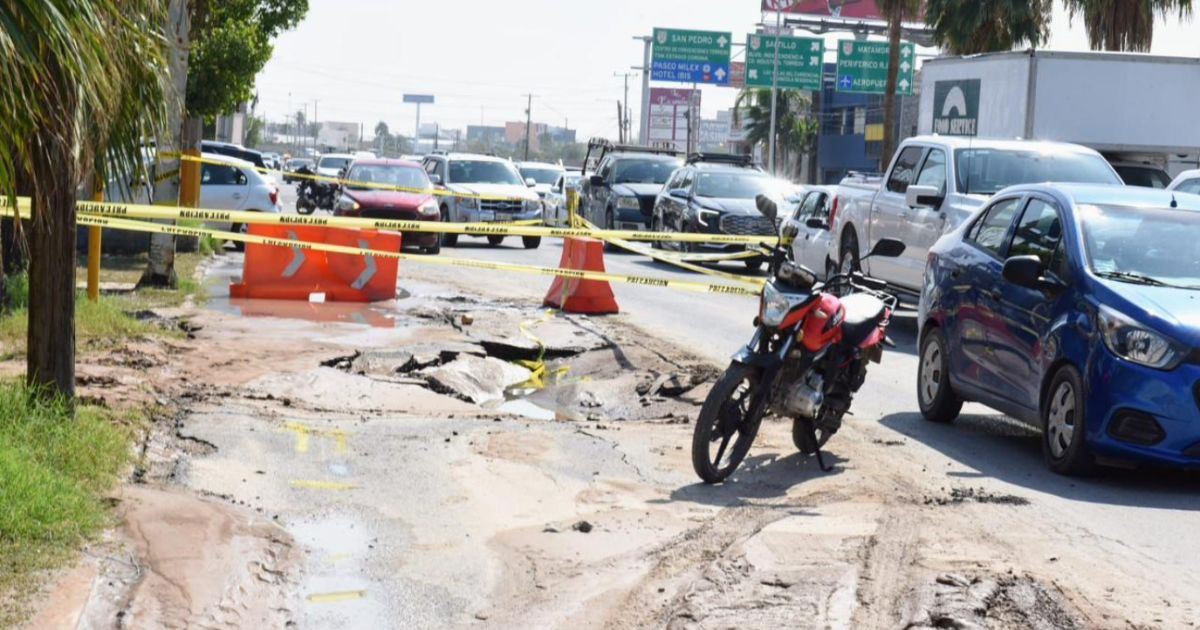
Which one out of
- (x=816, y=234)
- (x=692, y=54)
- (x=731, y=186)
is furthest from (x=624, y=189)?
(x=692, y=54)

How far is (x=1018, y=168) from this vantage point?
16516 millimetres

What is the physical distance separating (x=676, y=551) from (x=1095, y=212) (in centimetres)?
417

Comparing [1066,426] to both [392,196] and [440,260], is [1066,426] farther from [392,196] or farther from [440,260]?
[392,196]

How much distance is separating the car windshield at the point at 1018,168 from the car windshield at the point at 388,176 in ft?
43.4

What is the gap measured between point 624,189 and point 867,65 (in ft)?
84.9

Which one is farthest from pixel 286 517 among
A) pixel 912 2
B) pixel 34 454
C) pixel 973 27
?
pixel 912 2

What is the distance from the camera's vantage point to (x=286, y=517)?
7691mm

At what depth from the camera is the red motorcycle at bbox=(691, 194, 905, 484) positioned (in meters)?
8.65

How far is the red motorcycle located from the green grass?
9.65ft

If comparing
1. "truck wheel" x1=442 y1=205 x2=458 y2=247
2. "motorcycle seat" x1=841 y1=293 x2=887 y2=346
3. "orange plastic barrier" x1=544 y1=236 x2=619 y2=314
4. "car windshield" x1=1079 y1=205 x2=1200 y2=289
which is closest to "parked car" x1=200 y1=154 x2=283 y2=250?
"truck wheel" x1=442 y1=205 x2=458 y2=247

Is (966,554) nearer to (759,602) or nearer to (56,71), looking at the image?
(759,602)

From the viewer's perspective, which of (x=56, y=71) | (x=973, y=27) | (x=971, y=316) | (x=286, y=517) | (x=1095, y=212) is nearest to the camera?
(x=56, y=71)

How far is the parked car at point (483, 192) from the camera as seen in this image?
30312 millimetres

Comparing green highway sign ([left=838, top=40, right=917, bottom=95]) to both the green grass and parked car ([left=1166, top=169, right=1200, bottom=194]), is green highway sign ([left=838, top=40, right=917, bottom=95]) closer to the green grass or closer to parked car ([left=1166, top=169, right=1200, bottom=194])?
parked car ([left=1166, top=169, right=1200, bottom=194])
